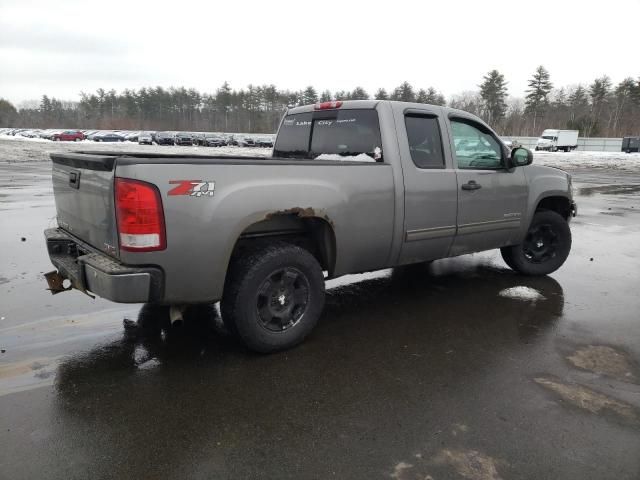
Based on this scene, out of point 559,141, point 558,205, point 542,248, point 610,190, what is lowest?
point 610,190

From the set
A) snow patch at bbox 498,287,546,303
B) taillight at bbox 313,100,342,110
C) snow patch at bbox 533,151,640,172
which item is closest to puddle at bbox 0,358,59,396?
taillight at bbox 313,100,342,110

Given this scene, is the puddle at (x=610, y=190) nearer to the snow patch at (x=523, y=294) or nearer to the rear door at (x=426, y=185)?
the snow patch at (x=523, y=294)

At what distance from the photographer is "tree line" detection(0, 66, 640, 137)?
255 feet

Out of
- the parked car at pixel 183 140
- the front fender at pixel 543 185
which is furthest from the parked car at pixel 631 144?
the front fender at pixel 543 185

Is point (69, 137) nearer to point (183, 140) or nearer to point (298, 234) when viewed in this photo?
point (183, 140)

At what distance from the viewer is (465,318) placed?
4543 mm

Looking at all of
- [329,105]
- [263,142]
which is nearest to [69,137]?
[263,142]

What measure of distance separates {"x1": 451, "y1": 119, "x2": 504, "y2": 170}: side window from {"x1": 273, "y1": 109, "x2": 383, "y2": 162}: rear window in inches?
38.9

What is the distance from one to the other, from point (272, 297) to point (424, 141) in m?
2.09

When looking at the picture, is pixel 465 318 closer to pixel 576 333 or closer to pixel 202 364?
pixel 576 333

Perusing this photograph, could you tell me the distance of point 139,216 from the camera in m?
2.93

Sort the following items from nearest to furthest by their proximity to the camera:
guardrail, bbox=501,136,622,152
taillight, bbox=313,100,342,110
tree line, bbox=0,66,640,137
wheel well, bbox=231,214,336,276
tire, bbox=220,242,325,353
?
Answer: 1. tire, bbox=220,242,325,353
2. wheel well, bbox=231,214,336,276
3. taillight, bbox=313,100,342,110
4. guardrail, bbox=501,136,622,152
5. tree line, bbox=0,66,640,137

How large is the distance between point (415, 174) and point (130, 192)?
2434 mm

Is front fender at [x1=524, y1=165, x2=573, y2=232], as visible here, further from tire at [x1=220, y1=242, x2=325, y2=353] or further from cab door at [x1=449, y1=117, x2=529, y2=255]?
tire at [x1=220, y1=242, x2=325, y2=353]
